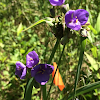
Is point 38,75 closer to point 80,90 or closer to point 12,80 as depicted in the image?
point 80,90

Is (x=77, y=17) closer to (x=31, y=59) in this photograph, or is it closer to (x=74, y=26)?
(x=74, y=26)

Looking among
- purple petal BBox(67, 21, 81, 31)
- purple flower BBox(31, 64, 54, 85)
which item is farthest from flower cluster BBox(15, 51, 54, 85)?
purple petal BBox(67, 21, 81, 31)

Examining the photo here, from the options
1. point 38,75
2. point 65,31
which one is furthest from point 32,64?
point 65,31

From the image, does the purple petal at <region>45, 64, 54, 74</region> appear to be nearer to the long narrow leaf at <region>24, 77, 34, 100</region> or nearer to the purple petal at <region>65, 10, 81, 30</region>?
the long narrow leaf at <region>24, 77, 34, 100</region>

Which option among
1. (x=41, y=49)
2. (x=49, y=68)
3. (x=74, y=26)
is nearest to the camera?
(x=74, y=26)

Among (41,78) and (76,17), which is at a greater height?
(76,17)

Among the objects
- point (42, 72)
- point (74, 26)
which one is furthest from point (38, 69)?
point (74, 26)
